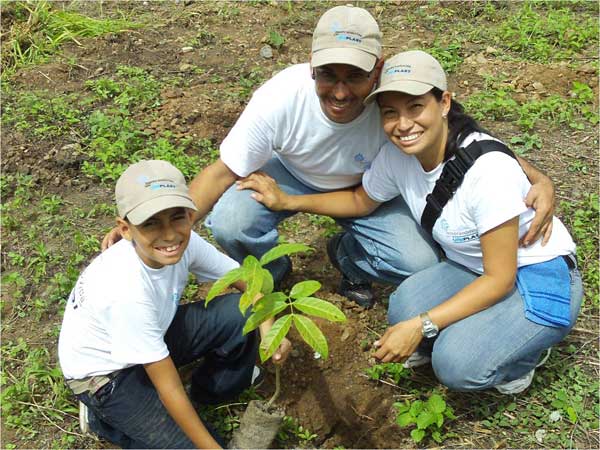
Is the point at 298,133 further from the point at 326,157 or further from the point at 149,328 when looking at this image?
the point at 149,328

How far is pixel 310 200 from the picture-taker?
2881 mm

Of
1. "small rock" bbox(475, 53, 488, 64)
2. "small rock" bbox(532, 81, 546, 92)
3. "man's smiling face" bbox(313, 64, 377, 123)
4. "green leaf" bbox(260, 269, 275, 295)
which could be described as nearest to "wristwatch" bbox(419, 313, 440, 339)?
"green leaf" bbox(260, 269, 275, 295)

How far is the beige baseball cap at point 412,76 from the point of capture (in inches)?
88.4

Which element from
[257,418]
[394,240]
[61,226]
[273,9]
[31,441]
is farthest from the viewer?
A: [273,9]

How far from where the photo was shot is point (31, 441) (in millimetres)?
2592

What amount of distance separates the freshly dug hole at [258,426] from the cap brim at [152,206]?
2.48 feet

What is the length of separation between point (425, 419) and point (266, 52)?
3228 millimetres

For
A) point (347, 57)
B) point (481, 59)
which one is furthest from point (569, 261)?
point (481, 59)

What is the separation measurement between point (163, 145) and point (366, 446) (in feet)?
7.14

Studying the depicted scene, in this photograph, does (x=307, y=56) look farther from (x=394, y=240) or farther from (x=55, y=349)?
(x=55, y=349)

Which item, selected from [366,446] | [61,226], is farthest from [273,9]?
[366,446]

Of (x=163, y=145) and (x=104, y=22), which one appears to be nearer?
(x=163, y=145)

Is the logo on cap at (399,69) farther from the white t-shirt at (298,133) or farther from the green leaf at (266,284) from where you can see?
the green leaf at (266,284)

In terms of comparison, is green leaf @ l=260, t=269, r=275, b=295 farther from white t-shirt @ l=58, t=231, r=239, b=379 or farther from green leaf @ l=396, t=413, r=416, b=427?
green leaf @ l=396, t=413, r=416, b=427
